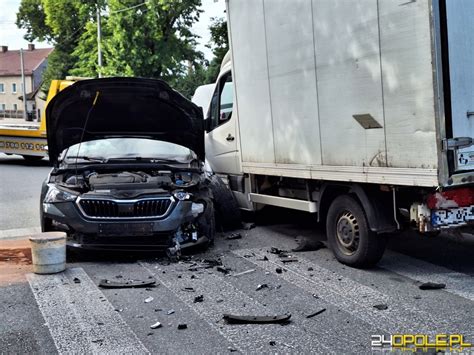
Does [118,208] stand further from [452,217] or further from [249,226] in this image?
[452,217]

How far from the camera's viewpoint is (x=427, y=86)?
4.91m

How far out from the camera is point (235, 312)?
482 cm

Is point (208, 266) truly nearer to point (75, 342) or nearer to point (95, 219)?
point (95, 219)

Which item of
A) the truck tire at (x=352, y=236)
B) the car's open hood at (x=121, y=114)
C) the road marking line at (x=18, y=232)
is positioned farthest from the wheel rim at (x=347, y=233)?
the road marking line at (x=18, y=232)

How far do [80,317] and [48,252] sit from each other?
1557 millimetres

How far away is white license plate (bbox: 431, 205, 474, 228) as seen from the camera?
17.4 ft

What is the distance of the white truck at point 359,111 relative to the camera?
497 cm

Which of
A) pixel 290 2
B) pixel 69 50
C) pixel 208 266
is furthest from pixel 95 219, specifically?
pixel 69 50

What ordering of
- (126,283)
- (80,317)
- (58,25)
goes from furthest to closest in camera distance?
(58,25), (126,283), (80,317)

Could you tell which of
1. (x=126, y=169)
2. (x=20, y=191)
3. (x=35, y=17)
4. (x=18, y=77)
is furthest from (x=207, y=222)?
(x=18, y=77)

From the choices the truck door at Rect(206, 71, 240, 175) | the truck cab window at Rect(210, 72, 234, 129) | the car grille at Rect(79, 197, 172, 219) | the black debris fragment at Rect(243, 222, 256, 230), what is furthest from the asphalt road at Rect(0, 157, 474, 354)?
the truck cab window at Rect(210, 72, 234, 129)

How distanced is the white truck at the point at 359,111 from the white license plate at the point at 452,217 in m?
0.01

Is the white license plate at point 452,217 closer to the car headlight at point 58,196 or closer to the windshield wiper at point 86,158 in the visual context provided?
the car headlight at point 58,196

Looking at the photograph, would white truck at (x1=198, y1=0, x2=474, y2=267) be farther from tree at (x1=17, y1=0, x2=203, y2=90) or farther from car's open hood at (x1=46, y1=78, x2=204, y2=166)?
tree at (x1=17, y1=0, x2=203, y2=90)
